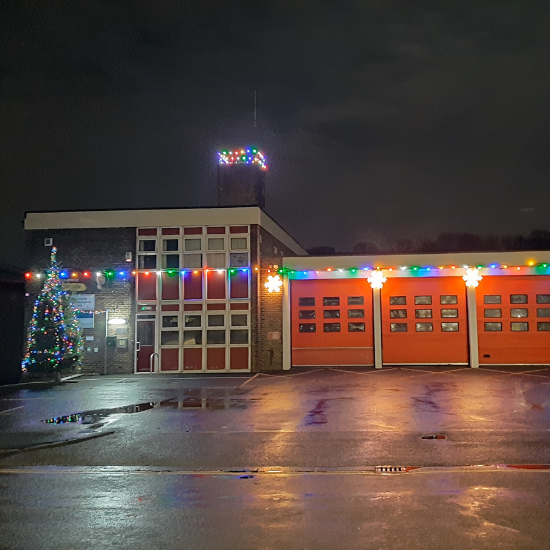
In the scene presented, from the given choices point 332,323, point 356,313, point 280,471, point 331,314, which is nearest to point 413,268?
point 356,313

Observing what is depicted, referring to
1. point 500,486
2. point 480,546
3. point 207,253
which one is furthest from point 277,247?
point 480,546

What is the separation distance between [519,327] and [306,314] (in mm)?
7776

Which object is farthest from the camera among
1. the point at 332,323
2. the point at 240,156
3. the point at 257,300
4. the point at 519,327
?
the point at 240,156

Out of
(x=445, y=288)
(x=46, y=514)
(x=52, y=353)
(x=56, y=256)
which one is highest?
(x=56, y=256)

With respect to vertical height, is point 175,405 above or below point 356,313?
below

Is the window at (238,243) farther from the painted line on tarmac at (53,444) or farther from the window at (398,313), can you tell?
the painted line on tarmac at (53,444)

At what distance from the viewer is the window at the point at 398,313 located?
2139cm

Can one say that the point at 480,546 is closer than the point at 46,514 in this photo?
Yes

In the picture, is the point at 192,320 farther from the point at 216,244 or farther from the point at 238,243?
the point at 238,243

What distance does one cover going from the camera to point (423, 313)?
70.0ft

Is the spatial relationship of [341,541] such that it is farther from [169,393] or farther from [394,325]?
[394,325]

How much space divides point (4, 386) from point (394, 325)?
1375cm

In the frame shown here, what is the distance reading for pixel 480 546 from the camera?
4.98m

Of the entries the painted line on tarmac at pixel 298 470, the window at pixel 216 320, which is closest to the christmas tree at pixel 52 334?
the window at pixel 216 320
